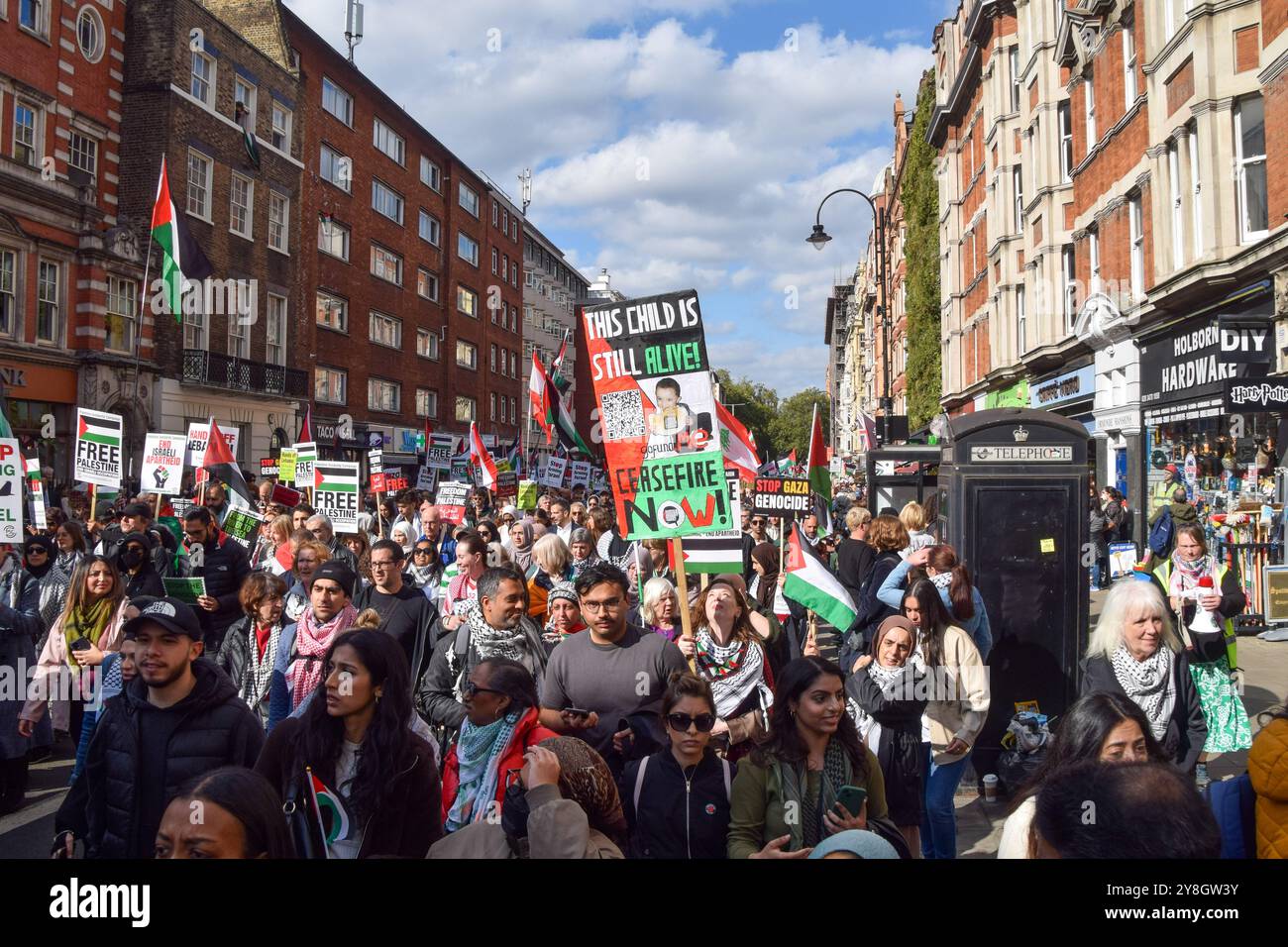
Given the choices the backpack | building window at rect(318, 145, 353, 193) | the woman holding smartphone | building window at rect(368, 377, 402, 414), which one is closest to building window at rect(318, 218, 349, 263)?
building window at rect(318, 145, 353, 193)

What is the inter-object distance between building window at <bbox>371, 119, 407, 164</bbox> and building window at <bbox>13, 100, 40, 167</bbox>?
738 inches

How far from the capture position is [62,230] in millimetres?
23984

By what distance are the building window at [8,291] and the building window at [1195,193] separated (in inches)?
992

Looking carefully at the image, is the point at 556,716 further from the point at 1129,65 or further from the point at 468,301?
the point at 468,301

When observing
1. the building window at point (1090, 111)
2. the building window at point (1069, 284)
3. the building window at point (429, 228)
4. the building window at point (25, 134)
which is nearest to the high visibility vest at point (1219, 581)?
the building window at point (1090, 111)

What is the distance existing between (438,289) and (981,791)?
44.5 metres

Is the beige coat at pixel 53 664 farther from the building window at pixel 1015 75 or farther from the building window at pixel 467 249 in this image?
the building window at pixel 467 249

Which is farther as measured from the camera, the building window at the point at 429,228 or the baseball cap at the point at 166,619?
the building window at the point at 429,228

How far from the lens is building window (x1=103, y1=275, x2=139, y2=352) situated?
25406 mm

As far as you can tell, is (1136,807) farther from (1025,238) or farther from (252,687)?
(1025,238)

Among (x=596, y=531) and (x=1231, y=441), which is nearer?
(x=596, y=531)

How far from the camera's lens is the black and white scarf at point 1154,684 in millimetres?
4645
